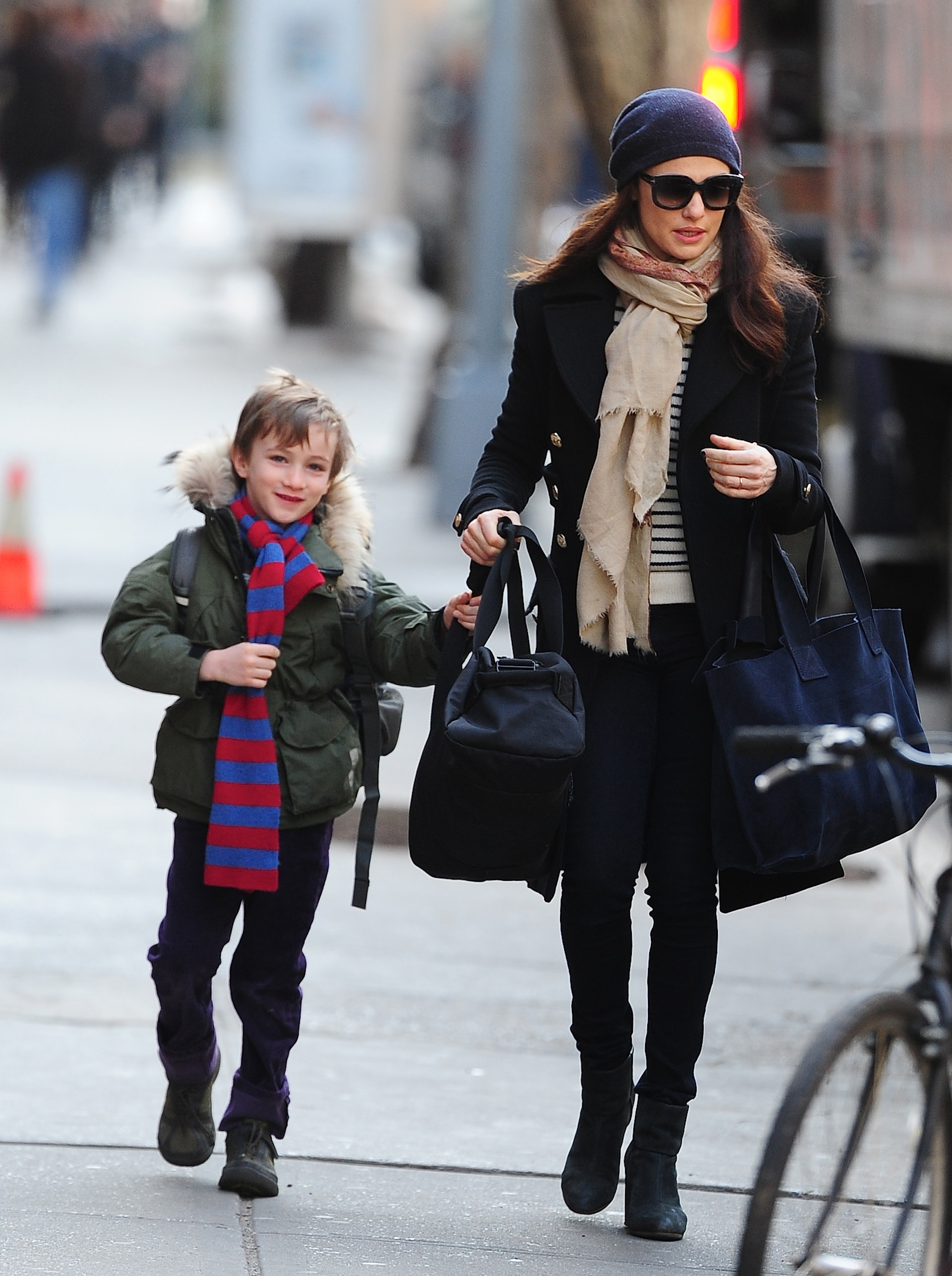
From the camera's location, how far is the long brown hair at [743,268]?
3666 mm

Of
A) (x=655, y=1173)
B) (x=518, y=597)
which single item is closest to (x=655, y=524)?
(x=518, y=597)

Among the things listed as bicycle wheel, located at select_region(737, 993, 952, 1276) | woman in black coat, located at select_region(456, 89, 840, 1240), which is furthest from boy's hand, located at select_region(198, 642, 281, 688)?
bicycle wheel, located at select_region(737, 993, 952, 1276)

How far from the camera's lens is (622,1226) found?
154 inches

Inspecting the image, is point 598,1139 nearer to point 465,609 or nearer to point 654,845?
point 654,845

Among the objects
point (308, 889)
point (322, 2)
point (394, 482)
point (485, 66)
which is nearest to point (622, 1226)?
point (308, 889)

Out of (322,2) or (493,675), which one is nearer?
(493,675)

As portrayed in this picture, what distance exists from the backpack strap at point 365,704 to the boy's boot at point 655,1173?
618 mm

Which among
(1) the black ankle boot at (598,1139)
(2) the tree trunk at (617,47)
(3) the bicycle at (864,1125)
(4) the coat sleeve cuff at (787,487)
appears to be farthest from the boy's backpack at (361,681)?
(2) the tree trunk at (617,47)

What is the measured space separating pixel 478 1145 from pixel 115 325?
17.2m

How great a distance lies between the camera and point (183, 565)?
388cm

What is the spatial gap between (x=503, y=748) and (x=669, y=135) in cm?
104

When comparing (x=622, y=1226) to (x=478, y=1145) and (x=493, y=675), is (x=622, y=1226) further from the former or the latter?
(x=493, y=675)

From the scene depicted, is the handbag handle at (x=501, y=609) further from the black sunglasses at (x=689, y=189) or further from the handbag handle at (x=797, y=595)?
the black sunglasses at (x=689, y=189)

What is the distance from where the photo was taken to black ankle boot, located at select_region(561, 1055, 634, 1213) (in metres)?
3.83
